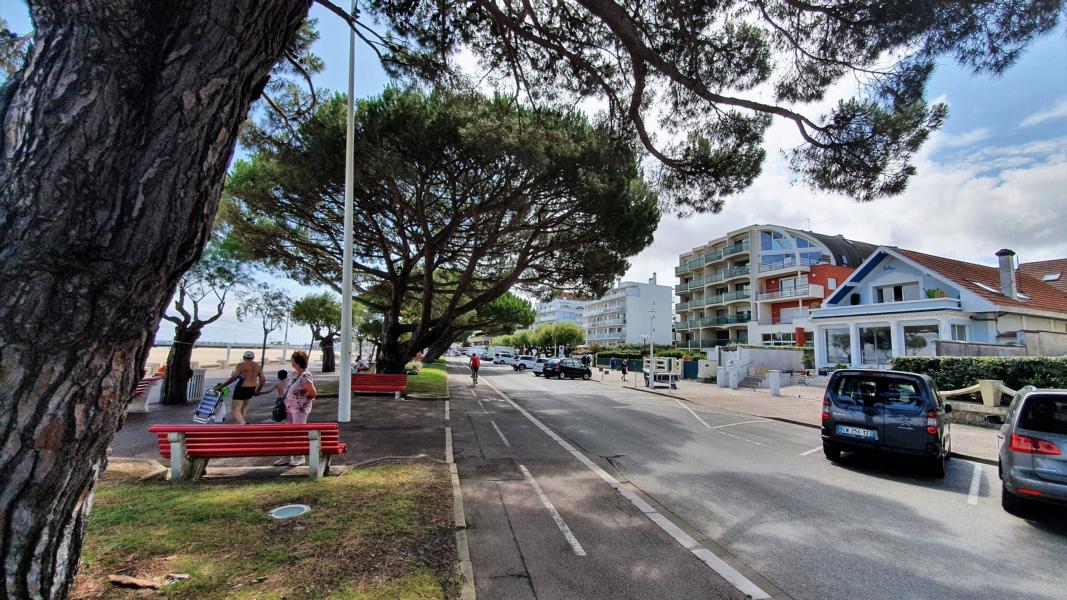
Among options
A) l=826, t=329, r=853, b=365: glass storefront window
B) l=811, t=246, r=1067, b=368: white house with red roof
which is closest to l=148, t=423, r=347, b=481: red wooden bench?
l=811, t=246, r=1067, b=368: white house with red roof

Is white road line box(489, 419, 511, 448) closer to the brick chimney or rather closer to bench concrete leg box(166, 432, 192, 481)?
bench concrete leg box(166, 432, 192, 481)

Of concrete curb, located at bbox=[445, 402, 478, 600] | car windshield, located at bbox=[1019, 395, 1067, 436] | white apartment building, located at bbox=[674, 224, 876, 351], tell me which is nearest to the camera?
concrete curb, located at bbox=[445, 402, 478, 600]

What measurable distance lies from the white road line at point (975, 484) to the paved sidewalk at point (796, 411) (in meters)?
0.65

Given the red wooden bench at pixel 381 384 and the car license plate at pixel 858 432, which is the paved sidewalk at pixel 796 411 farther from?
the red wooden bench at pixel 381 384

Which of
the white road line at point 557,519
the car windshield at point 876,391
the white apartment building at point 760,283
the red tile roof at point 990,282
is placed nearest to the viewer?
the white road line at point 557,519

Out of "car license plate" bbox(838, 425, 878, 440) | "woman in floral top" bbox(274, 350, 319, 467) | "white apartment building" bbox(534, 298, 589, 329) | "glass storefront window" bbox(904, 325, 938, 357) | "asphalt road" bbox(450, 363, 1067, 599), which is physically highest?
"white apartment building" bbox(534, 298, 589, 329)

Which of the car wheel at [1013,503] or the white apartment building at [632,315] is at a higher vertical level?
the white apartment building at [632,315]

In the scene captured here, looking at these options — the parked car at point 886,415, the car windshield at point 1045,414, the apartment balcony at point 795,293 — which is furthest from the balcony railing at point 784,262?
the car windshield at point 1045,414

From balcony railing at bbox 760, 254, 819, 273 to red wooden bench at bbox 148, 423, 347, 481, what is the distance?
4304cm

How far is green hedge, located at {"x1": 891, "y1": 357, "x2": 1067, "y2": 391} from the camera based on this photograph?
11.9 meters

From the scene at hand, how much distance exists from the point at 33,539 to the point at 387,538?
239 cm

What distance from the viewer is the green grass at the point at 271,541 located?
319 centimetres

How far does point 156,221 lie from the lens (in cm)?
235

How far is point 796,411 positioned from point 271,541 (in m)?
15.4
